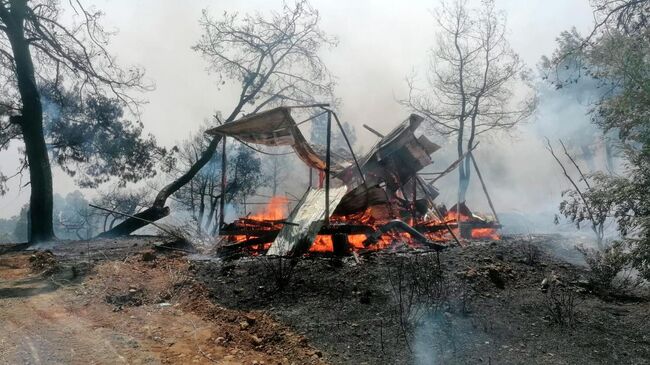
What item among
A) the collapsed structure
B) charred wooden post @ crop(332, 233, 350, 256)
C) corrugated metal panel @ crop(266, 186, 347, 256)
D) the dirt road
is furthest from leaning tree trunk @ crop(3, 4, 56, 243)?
charred wooden post @ crop(332, 233, 350, 256)

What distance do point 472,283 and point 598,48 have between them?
4.50m

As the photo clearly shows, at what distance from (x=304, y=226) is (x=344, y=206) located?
1.36 m

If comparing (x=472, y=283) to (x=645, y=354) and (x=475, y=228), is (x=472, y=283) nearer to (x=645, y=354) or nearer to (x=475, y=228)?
(x=645, y=354)

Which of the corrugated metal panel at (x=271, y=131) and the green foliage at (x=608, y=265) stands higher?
the corrugated metal panel at (x=271, y=131)

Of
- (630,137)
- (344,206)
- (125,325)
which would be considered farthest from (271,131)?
(630,137)

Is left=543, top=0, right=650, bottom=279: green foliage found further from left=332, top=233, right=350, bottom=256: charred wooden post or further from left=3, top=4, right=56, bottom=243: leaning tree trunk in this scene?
left=3, top=4, right=56, bottom=243: leaning tree trunk

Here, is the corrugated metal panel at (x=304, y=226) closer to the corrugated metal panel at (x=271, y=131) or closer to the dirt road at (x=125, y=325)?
the corrugated metal panel at (x=271, y=131)

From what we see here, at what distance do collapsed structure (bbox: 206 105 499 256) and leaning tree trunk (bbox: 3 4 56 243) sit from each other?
6806mm

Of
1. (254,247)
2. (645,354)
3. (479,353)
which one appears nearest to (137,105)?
(254,247)

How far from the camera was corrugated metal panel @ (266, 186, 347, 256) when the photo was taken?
7758mm

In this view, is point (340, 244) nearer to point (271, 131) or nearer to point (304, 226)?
point (304, 226)

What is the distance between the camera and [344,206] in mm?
9117

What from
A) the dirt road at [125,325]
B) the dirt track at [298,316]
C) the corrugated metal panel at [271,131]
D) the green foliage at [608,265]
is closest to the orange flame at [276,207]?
the corrugated metal panel at [271,131]

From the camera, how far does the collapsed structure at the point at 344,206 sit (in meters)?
8.14
